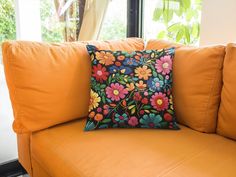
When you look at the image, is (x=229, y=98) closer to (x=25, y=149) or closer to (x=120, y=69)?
(x=120, y=69)

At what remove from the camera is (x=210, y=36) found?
1614 mm

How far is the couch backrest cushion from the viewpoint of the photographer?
1.24 metres

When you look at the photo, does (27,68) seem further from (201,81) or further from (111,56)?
(201,81)

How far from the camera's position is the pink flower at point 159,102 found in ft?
4.21

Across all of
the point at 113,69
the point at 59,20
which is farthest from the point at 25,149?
the point at 59,20

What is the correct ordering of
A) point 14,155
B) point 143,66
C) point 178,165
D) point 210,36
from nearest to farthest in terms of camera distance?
point 178,165
point 143,66
point 210,36
point 14,155

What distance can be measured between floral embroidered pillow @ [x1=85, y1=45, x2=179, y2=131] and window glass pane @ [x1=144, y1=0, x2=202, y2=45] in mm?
613

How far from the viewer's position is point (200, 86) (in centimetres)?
128

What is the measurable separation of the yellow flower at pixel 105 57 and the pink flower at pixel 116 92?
123 millimetres

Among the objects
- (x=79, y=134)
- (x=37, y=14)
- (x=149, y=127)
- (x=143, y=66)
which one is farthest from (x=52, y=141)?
(x=37, y=14)

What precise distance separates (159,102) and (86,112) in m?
0.40

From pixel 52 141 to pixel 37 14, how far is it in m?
1.01

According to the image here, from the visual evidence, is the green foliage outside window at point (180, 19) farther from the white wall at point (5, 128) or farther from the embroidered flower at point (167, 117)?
the white wall at point (5, 128)

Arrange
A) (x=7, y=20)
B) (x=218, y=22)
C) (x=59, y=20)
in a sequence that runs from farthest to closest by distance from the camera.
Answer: (x=59, y=20) < (x=7, y=20) < (x=218, y=22)
